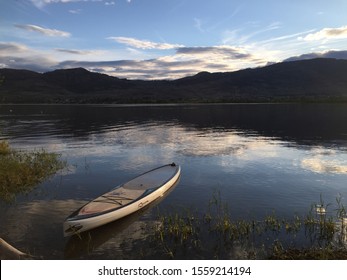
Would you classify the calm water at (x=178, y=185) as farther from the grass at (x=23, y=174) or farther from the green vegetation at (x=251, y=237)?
the green vegetation at (x=251, y=237)

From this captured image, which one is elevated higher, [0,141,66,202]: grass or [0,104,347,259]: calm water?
[0,141,66,202]: grass

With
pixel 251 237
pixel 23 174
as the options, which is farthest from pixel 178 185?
pixel 23 174

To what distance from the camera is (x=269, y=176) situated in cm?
2711

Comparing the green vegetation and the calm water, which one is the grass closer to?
the calm water

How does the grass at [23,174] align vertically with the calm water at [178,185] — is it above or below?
above

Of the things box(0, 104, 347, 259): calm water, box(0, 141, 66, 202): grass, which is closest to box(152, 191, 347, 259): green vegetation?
box(0, 104, 347, 259): calm water

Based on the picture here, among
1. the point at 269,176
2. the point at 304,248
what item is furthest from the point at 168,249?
the point at 269,176

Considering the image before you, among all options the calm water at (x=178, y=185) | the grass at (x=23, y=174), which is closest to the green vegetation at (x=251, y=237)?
the calm water at (x=178, y=185)

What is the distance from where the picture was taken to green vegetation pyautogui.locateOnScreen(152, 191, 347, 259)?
13680mm

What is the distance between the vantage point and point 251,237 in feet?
50.6

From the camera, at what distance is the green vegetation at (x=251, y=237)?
13.7 m

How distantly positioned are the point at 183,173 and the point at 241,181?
4786 mm

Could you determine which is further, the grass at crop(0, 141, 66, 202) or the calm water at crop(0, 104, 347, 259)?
the grass at crop(0, 141, 66, 202)

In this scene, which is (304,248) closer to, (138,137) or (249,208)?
(249,208)
